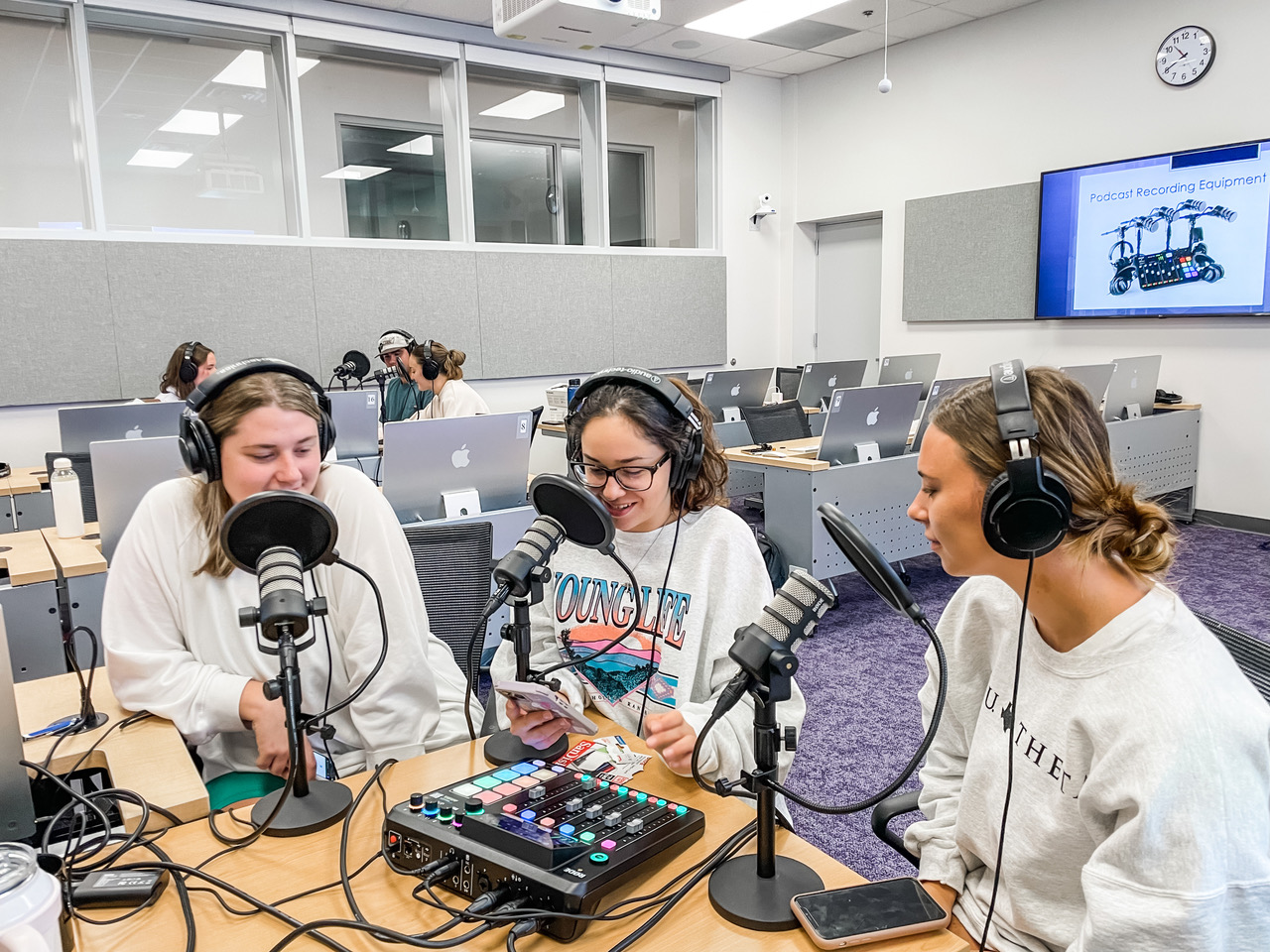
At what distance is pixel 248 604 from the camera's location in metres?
1.42

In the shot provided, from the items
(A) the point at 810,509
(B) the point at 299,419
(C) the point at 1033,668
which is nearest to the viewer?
(C) the point at 1033,668

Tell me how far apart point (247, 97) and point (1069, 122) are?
5.17m

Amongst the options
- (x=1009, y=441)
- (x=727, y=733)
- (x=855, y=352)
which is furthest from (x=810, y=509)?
(x=855, y=352)

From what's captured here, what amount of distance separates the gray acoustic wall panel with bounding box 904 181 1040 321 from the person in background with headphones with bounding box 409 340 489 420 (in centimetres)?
359

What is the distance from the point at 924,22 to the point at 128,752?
6.38m

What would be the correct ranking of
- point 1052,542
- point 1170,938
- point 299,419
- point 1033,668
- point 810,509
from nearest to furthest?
point 1170,938
point 1052,542
point 1033,668
point 299,419
point 810,509

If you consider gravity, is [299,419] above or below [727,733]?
above

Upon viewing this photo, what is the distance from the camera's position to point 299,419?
4.49ft

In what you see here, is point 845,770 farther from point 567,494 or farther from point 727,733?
point 567,494

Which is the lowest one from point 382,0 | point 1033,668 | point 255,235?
point 1033,668

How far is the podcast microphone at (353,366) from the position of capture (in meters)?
5.04

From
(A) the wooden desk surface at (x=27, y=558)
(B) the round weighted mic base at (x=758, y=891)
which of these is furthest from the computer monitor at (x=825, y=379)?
(B) the round weighted mic base at (x=758, y=891)

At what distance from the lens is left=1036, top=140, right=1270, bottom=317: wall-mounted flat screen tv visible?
4.63m

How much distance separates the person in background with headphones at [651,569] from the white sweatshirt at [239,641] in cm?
17
